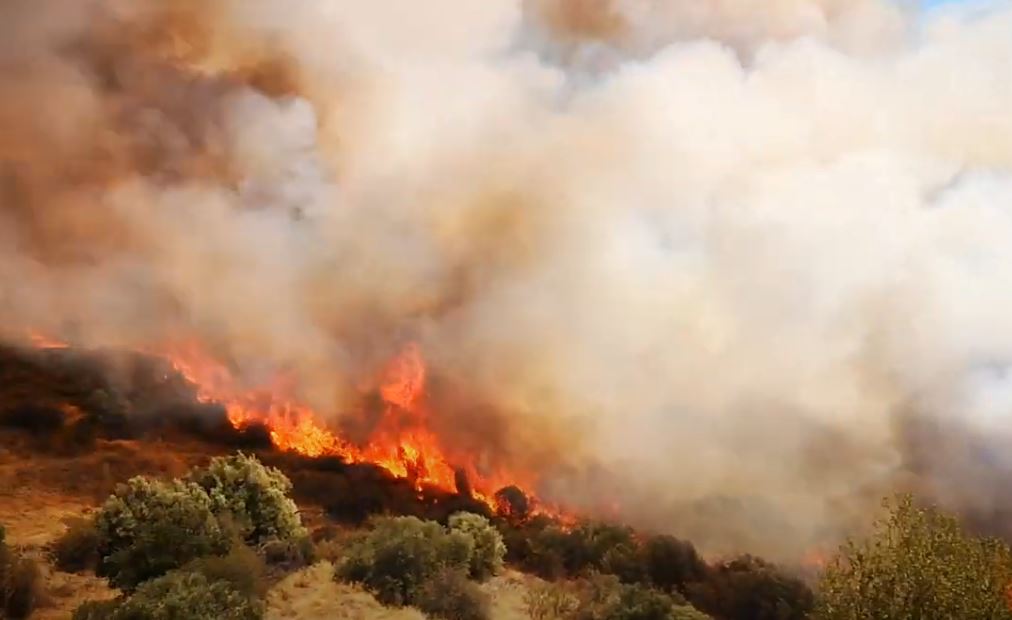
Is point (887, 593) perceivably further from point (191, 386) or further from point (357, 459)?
point (191, 386)

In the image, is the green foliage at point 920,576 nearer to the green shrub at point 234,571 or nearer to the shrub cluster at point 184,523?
the green shrub at point 234,571

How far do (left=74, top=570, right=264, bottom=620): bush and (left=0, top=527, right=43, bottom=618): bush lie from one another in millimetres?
1777

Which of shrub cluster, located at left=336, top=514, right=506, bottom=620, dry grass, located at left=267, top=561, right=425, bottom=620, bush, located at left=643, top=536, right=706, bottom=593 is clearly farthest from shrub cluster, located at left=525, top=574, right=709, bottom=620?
dry grass, located at left=267, top=561, right=425, bottom=620

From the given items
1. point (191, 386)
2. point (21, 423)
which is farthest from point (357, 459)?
point (21, 423)

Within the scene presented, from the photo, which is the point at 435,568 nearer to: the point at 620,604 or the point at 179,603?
the point at 620,604

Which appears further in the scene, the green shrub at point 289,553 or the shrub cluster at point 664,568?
the shrub cluster at point 664,568

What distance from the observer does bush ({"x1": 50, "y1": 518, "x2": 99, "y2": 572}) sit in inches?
764

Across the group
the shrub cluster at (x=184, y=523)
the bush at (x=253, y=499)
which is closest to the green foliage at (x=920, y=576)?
the shrub cluster at (x=184, y=523)

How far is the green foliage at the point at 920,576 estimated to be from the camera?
47.4ft

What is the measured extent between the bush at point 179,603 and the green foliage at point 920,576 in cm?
1207

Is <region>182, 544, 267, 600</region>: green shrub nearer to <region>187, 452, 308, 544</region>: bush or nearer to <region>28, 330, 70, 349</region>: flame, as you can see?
<region>187, 452, 308, 544</region>: bush

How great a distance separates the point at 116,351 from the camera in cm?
3556

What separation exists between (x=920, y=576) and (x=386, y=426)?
22272mm

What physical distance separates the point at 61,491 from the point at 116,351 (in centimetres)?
1072
